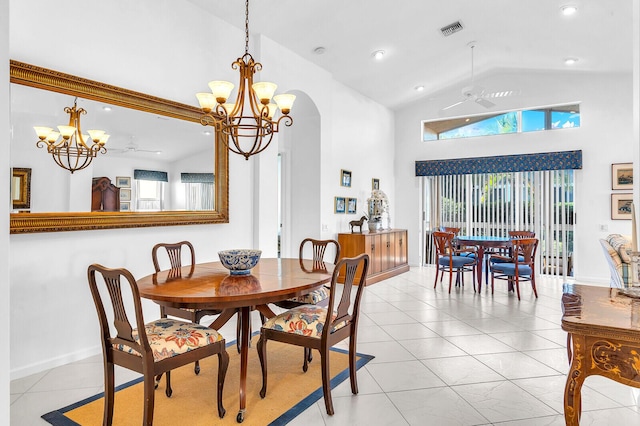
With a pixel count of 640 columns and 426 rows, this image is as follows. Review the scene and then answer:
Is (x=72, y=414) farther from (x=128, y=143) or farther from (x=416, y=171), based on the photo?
(x=416, y=171)

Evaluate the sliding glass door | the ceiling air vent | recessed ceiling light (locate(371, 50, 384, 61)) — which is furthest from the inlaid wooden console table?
the sliding glass door

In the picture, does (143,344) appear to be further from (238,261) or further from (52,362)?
(52,362)

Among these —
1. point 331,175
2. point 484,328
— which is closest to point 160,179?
point 331,175

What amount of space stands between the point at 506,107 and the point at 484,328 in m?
4.85

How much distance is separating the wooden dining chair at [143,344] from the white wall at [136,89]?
45.2 inches

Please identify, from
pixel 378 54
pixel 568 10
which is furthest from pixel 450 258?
pixel 568 10

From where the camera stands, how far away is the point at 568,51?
19.2 ft

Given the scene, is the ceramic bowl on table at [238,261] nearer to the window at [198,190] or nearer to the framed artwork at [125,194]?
the framed artwork at [125,194]

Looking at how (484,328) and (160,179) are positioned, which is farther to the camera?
(484,328)

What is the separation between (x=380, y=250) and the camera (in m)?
6.68

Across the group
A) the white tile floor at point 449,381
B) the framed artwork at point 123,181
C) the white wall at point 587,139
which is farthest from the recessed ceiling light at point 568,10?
the framed artwork at point 123,181

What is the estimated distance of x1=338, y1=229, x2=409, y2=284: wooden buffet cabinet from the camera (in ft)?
20.4

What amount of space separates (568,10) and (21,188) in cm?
582

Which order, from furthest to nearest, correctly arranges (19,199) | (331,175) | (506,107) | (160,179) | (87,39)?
Result: 1. (506,107)
2. (331,175)
3. (160,179)
4. (87,39)
5. (19,199)
